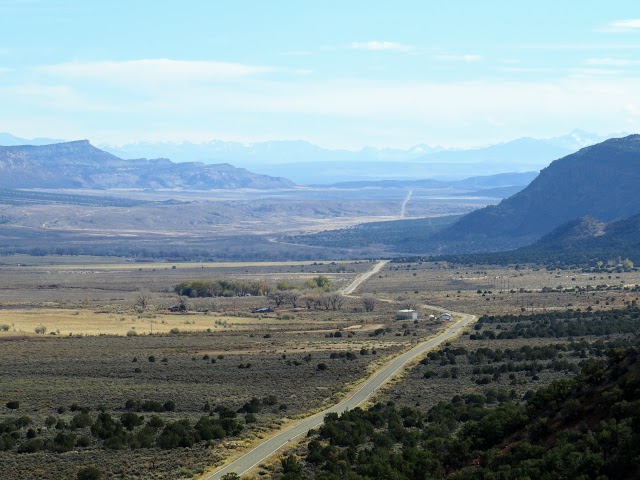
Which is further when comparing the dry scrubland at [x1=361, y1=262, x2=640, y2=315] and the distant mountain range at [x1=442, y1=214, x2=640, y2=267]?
the distant mountain range at [x1=442, y1=214, x2=640, y2=267]

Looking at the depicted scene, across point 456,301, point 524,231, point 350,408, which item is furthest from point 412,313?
point 524,231

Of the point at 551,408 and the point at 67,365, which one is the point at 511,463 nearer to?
the point at 551,408

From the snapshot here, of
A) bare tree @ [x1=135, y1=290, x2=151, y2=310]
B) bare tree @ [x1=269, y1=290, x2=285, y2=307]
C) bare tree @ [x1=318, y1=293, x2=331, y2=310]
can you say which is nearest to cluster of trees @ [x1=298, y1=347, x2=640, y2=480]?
bare tree @ [x1=318, y1=293, x2=331, y2=310]

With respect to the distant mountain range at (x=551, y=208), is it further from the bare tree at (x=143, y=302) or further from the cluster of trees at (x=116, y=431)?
the cluster of trees at (x=116, y=431)

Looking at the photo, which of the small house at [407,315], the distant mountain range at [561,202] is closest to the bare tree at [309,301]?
the small house at [407,315]

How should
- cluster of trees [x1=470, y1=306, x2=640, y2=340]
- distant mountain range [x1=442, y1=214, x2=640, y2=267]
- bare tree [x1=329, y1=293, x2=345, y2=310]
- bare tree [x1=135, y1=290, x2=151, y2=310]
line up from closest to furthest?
cluster of trees [x1=470, y1=306, x2=640, y2=340], bare tree [x1=329, y1=293, x2=345, y2=310], bare tree [x1=135, y1=290, x2=151, y2=310], distant mountain range [x1=442, y1=214, x2=640, y2=267]

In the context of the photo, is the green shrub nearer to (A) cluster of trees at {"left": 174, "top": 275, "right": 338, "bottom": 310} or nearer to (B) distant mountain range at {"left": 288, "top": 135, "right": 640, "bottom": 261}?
(A) cluster of trees at {"left": 174, "top": 275, "right": 338, "bottom": 310}
